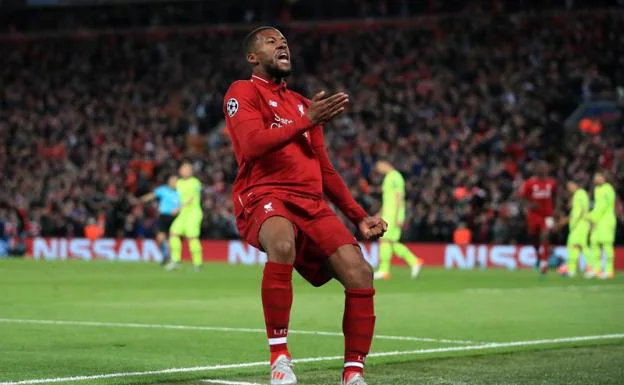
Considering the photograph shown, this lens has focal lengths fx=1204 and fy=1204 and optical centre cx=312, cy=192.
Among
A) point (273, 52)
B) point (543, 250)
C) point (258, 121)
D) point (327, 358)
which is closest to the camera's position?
point (258, 121)

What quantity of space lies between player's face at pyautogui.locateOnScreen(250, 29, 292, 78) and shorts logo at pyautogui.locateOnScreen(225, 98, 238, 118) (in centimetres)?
34

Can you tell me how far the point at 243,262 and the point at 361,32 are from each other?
40.1 ft

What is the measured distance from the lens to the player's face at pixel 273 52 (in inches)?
288

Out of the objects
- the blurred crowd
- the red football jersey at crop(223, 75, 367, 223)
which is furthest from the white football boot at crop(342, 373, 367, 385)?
the blurred crowd

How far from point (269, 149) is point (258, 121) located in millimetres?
273

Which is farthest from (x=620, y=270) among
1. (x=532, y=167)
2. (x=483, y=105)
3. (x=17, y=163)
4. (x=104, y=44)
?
(x=104, y=44)

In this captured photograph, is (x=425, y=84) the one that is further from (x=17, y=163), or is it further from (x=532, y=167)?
(x=17, y=163)

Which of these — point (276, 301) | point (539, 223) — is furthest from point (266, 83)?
point (539, 223)

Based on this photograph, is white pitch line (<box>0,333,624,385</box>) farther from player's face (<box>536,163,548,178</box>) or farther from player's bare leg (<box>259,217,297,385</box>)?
player's face (<box>536,163,548,178</box>)

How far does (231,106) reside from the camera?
23.6 ft

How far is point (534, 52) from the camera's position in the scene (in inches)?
1394

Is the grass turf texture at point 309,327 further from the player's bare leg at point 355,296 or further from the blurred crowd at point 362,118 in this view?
the blurred crowd at point 362,118

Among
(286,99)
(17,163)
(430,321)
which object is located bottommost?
(430,321)

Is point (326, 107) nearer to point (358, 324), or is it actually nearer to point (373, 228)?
point (373, 228)
